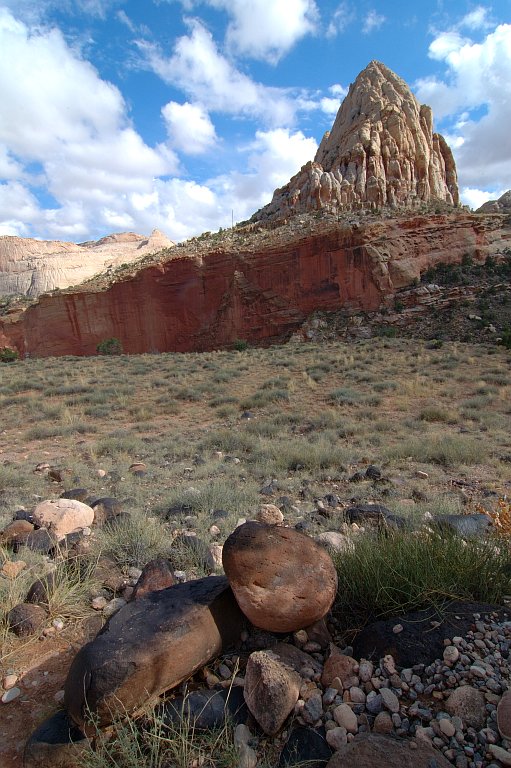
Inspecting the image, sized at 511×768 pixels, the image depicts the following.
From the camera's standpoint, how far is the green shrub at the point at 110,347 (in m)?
37.6

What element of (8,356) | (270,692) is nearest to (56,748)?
(270,692)

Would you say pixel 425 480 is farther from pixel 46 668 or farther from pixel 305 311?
pixel 305 311

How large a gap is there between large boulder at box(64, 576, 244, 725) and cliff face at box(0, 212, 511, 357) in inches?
1232

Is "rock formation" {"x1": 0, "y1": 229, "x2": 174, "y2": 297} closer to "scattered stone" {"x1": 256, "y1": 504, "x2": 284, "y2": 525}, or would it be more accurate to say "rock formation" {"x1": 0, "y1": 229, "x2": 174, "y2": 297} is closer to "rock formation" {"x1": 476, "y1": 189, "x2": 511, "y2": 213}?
"rock formation" {"x1": 476, "y1": 189, "x2": 511, "y2": 213}

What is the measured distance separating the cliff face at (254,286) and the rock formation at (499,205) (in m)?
5.07

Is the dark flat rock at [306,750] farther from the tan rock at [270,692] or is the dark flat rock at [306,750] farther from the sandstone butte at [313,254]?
the sandstone butte at [313,254]

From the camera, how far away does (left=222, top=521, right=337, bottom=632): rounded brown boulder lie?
2.12m

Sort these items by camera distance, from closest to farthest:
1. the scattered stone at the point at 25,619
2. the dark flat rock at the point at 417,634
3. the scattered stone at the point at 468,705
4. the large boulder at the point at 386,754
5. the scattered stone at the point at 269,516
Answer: the large boulder at the point at 386,754
the scattered stone at the point at 468,705
the dark flat rock at the point at 417,634
the scattered stone at the point at 25,619
the scattered stone at the point at 269,516

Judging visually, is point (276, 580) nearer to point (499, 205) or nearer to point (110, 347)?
point (110, 347)

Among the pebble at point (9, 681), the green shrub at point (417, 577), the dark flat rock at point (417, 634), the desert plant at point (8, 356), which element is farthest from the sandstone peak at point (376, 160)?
the pebble at point (9, 681)

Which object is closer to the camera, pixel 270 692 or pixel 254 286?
pixel 270 692

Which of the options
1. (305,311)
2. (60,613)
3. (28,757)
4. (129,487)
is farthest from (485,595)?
(305,311)

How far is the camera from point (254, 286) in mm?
35656

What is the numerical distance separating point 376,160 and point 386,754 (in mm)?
43861
